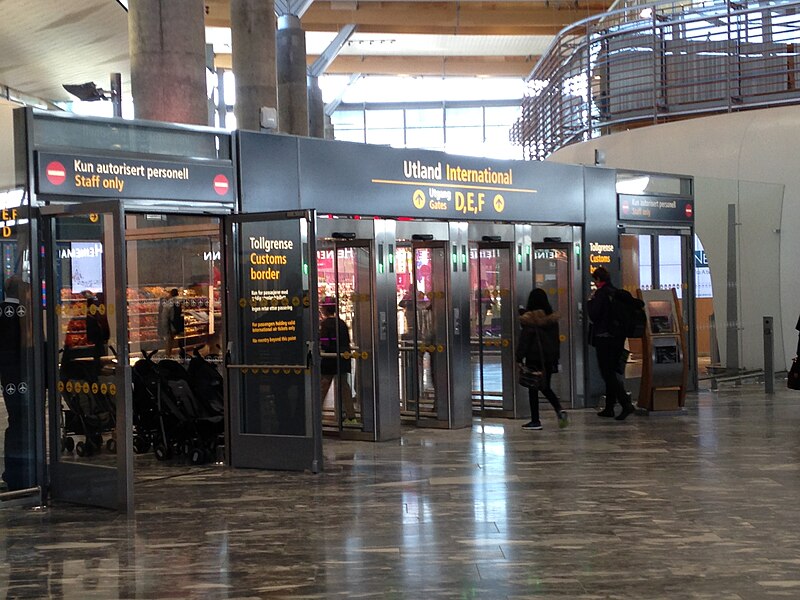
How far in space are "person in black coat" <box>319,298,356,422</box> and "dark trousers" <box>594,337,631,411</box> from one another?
2842 millimetres

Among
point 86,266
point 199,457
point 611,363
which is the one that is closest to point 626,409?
point 611,363

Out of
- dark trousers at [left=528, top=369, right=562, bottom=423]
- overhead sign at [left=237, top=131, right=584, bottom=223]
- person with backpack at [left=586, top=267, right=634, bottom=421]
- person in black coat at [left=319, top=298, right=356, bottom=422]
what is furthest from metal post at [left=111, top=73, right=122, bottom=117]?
person with backpack at [left=586, top=267, right=634, bottom=421]

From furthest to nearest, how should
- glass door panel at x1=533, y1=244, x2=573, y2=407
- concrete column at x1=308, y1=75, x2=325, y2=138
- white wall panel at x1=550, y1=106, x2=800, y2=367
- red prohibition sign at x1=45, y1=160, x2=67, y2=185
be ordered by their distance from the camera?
concrete column at x1=308, y1=75, x2=325, y2=138, white wall panel at x1=550, y1=106, x2=800, y2=367, glass door panel at x1=533, y1=244, x2=573, y2=407, red prohibition sign at x1=45, y1=160, x2=67, y2=185

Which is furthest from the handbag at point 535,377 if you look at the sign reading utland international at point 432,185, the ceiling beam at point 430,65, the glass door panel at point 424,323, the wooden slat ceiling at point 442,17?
the ceiling beam at point 430,65

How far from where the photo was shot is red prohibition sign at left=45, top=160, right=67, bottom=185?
7566 mm

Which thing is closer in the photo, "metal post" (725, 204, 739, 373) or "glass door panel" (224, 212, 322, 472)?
"glass door panel" (224, 212, 322, 472)

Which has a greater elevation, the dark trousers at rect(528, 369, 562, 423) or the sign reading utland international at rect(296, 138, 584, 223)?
the sign reading utland international at rect(296, 138, 584, 223)

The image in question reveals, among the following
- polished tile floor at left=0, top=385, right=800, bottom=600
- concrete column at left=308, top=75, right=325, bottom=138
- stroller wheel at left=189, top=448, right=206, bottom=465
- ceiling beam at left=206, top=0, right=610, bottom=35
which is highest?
ceiling beam at left=206, top=0, right=610, bottom=35

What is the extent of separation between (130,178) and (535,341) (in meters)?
4.45

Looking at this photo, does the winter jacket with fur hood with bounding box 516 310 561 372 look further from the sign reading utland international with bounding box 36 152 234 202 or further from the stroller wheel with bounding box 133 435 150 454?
the stroller wheel with bounding box 133 435 150 454

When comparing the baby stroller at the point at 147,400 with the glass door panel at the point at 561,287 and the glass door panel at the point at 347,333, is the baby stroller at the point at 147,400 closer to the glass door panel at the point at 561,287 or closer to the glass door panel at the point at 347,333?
the glass door panel at the point at 347,333

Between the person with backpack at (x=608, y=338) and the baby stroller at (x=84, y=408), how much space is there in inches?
233

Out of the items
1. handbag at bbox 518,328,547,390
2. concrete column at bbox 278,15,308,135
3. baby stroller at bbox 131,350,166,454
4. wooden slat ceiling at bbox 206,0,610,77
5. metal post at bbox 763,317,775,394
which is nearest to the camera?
baby stroller at bbox 131,350,166,454

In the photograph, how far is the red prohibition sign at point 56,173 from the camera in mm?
7566
